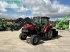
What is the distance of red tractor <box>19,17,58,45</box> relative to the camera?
1217cm

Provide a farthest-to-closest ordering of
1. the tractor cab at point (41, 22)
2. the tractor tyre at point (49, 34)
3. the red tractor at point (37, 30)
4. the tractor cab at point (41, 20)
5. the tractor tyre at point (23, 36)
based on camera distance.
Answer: the tractor tyre at point (49, 34)
the tractor tyre at point (23, 36)
the tractor cab at point (41, 20)
the tractor cab at point (41, 22)
the red tractor at point (37, 30)

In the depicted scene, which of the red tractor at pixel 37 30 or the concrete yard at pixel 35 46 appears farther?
the red tractor at pixel 37 30

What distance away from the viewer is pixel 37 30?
41.4ft

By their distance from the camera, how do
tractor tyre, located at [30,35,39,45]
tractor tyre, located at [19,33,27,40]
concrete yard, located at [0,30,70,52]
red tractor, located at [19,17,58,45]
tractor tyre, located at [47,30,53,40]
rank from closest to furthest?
concrete yard, located at [0,30,70,52], tractor tyre, located at [30,35,39,45], red tractor, located at [19,17,58,45], tractor tyre, located at [19,33,27,40], tractor tyre, located at [47,30,53,40]

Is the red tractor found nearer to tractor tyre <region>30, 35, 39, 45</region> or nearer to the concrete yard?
tractor tyre <region>30, 35, 39, 45</region>

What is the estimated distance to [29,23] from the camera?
12508 millimetres

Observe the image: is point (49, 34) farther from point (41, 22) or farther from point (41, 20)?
point (41, 20)

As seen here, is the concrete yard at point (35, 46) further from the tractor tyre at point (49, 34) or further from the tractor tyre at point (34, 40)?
the tractor tyre at point (49, 34)

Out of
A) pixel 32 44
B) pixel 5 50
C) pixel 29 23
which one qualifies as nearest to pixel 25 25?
pixel 29 23

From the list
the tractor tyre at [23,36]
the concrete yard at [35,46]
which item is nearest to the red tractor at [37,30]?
the tractor tyre at [23,36]

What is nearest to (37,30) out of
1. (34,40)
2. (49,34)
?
(34,40)

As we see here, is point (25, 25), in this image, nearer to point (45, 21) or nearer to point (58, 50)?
point (45, 21)

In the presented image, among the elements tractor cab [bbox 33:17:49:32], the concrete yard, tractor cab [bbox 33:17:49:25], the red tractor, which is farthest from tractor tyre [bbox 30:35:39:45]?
tractor cab [bbox 33:17:49:25]

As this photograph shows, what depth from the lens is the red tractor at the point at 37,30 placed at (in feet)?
39.9
